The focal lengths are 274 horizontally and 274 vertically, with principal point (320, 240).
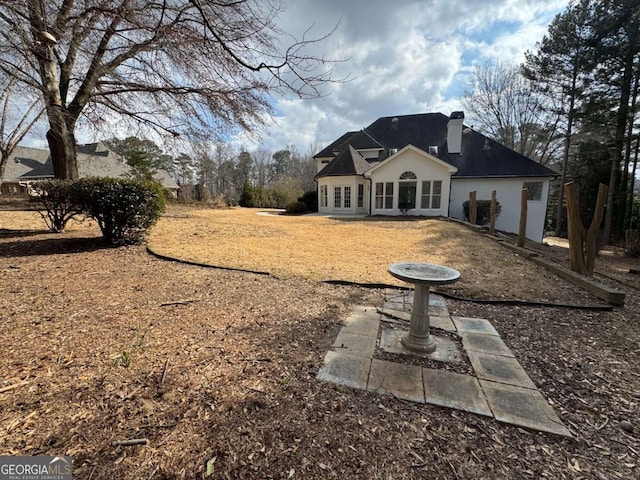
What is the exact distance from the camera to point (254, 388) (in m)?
2.00

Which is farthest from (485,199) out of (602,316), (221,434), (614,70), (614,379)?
(221,434)

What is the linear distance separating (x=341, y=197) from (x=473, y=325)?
15.7 m

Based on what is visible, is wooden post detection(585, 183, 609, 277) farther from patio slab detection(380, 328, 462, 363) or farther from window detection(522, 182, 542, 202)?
window detection(522, 182, 542, 202)

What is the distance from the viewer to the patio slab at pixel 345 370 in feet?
7.00

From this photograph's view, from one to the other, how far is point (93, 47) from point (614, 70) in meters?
22.5

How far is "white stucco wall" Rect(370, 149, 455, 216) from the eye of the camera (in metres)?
15.3

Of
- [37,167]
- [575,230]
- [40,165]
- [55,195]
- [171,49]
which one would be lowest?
[575,230]

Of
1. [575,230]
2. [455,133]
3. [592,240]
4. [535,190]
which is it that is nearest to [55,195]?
[575,230]

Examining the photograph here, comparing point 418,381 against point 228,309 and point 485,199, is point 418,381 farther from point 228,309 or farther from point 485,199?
point 485,199

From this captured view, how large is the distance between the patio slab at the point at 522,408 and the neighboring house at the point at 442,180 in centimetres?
1459

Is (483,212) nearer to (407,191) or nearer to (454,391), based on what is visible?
(407,191)

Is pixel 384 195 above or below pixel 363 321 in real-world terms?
above

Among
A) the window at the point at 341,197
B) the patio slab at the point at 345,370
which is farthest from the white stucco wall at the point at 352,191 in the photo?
the patio slab at the point at 345,370

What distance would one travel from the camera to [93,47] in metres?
5.10
